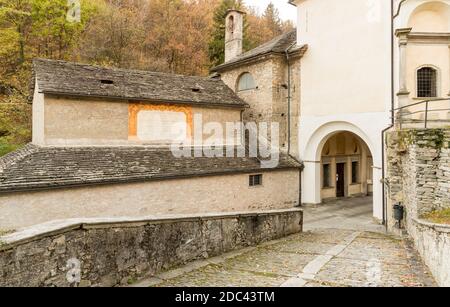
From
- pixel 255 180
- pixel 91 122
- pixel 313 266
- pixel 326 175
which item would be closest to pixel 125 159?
pixel 91 122

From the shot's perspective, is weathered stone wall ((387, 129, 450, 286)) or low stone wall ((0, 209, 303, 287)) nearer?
low stone wall ((0, 209, 303, 287))

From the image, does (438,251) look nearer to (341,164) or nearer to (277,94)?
(277,94)

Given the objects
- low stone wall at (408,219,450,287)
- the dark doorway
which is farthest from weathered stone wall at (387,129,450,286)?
the dark doorway

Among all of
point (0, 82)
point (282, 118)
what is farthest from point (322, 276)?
point (0, 82)

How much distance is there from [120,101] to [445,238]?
43.2 feet

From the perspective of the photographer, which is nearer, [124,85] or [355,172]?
[124,85]

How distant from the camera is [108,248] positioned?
5316mm

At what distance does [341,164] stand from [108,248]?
18.7m

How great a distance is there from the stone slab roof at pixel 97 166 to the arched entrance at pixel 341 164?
3.94 metres

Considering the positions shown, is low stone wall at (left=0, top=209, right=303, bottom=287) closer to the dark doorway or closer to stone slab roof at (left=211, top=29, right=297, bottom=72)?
stone slab roof at (left=211, top=29, right=297, bottom=72)

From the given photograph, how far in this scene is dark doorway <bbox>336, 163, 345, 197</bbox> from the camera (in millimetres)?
21109

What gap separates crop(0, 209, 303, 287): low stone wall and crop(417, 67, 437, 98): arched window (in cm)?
1120

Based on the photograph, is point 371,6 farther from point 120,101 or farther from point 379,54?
point 120,101

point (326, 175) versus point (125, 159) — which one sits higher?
point (125, 159)
